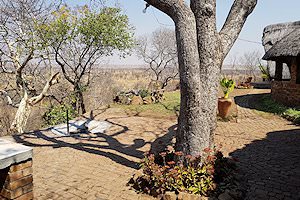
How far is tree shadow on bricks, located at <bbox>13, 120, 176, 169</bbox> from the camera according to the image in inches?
214

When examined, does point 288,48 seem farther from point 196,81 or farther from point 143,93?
point 196,81

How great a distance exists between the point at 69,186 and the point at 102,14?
8.34 meters

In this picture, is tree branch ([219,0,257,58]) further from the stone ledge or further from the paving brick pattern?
the stone ledge

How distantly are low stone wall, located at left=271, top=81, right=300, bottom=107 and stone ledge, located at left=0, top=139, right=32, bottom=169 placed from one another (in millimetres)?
10903

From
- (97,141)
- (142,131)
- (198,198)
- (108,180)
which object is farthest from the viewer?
(142,131)

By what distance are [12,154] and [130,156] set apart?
3290 millimetres

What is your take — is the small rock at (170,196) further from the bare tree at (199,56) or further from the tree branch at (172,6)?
the tree branch at (172,6)

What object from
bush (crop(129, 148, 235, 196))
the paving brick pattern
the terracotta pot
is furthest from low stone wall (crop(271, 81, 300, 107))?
bush (crop(129, 148, 235, 196))

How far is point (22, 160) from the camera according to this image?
96.5 inches

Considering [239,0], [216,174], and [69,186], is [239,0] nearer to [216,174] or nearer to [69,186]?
[216,174]

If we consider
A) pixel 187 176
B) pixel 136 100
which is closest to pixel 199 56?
pixel 187 176

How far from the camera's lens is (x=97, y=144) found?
6.39 metres

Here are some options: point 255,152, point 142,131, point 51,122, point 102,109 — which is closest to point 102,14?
point 102,109

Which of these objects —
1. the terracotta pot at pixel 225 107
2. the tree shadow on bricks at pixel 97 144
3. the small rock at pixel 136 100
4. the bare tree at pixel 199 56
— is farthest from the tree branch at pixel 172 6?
the small rock at pixel 136 100
